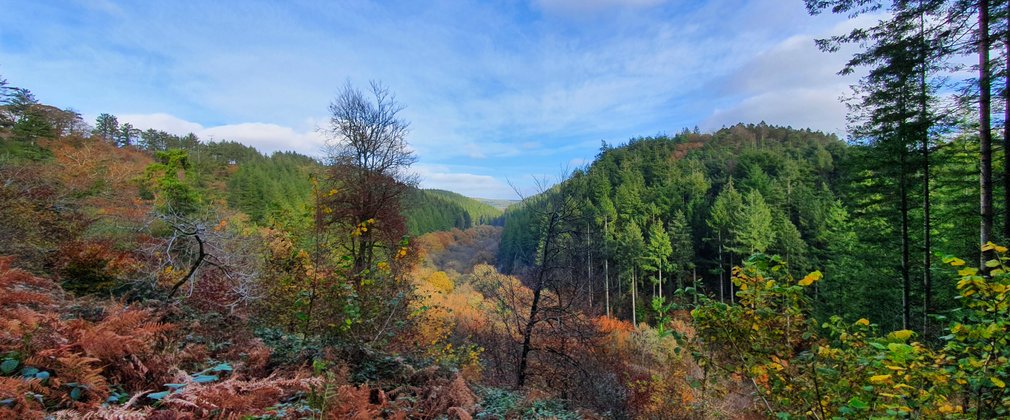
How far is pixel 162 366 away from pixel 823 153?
6094 centimetres

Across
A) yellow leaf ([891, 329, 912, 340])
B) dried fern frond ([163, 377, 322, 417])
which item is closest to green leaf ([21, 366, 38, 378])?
dried fern frond ([163, 377, 322, 417])

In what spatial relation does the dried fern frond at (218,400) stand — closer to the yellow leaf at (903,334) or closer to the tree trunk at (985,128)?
the yellow leaf at (903,334)

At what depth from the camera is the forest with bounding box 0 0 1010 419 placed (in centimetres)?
225

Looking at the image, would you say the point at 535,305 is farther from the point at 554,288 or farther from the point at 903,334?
the point at 903,334

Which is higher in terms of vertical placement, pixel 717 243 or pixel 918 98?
pixel 918 98

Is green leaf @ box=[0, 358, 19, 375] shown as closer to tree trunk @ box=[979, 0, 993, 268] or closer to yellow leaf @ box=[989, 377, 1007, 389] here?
yellow leaf @ box=[989, 377, 1007, 389]

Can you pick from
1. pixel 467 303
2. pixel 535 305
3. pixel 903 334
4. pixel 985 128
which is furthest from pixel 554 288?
pixel 467 303

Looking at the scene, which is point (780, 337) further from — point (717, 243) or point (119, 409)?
point (717, 243)

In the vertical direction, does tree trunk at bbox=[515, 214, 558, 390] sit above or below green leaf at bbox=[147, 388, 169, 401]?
below

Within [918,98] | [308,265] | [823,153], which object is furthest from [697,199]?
[308,265]

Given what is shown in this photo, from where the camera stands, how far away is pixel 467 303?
25.1m

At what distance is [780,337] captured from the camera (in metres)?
2.74

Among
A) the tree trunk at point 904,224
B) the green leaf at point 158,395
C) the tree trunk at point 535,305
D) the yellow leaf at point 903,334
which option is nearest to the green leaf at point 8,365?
the green leaf at point 158,395

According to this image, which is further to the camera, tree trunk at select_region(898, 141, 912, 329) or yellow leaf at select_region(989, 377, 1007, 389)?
tree trunk at select_region(898, 141, 912, 329)
